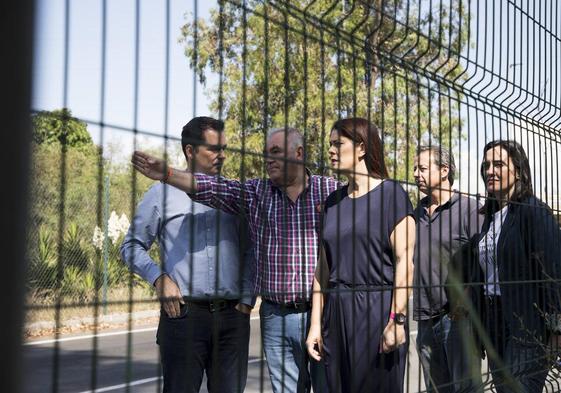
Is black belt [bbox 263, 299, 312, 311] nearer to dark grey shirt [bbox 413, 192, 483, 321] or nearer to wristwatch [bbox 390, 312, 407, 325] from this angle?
wristwatch [bbox 390, 312, 407, 325]

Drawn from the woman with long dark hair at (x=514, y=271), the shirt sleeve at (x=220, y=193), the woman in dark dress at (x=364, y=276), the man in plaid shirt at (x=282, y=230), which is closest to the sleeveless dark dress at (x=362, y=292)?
the woman in dark dress at (x=364, y=276)

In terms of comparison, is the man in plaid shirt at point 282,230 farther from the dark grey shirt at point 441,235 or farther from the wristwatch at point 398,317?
the dark grey shirt at point 441,235

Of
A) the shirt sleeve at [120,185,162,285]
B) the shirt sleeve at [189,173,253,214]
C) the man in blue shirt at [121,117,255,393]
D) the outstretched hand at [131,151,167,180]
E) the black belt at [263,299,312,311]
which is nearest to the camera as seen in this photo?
the outstretched hand at [131,151,167,180]

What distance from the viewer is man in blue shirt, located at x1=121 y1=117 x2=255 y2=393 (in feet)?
9.02

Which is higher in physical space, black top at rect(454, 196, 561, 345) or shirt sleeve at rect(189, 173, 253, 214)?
shirt sleeve at rect(189, 173, 253, 214)

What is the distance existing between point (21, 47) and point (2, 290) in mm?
364

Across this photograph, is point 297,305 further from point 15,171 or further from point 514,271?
point 15,171

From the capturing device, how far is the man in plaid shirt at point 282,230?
3.08m

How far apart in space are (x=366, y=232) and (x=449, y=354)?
5.57 feet

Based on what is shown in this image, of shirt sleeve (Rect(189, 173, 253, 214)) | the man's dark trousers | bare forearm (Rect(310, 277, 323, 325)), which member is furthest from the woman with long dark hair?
shirt sleeve (Rect(189, 173, 253, 214))

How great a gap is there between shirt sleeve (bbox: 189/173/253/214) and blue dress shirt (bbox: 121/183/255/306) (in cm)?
6

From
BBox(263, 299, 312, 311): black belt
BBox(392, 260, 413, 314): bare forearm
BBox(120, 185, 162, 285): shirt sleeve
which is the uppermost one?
BBox(120, 185, 162, 285): shirt sleeve

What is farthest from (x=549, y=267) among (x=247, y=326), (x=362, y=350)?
(x=247, y=326)

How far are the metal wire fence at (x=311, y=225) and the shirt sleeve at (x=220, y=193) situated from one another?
10 mm
